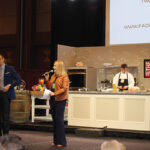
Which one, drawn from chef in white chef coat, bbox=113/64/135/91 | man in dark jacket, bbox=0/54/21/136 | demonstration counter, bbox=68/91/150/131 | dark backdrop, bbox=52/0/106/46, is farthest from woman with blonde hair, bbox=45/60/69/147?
dark backdrop, bbox=52/0/106/46

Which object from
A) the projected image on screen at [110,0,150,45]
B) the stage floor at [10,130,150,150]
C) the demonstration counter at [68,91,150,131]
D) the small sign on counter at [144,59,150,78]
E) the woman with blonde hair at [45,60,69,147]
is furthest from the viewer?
the small sign on counter at [144,59,150,78]

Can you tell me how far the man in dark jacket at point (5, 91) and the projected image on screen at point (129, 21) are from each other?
14.1 ft

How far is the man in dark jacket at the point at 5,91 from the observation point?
5.06m

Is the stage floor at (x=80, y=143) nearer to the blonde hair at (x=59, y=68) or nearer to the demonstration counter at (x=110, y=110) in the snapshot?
the demonstration counter at (x=110, y=110)

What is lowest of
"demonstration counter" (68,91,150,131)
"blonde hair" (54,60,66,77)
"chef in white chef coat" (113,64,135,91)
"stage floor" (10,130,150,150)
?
"stage floor" (10,130,150,150)

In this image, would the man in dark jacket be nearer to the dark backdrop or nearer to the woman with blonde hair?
the woman with blonde hair

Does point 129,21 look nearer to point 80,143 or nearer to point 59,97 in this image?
point 80,143

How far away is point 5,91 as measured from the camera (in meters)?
5.06

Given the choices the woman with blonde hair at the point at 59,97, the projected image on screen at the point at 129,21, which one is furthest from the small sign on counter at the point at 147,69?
the woman with blonde hair at the point at 59,97

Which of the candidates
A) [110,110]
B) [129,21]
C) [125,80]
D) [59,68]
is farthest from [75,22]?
[59,68]

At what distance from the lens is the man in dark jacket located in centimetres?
506

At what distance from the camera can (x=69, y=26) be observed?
9992 millimetres

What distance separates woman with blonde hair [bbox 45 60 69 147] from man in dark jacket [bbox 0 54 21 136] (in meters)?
0.65

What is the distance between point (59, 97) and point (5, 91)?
0.90 meters
